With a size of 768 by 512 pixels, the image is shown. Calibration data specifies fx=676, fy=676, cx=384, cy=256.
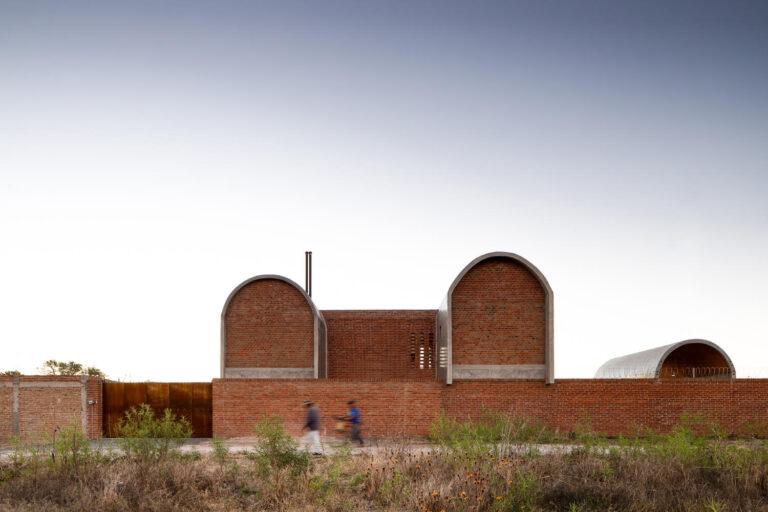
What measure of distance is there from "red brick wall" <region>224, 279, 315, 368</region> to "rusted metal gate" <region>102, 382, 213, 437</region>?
1.52 meters

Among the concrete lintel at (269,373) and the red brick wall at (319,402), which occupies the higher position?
the concrete lintel at (269,373)

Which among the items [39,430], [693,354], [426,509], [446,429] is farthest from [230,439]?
[693,354]

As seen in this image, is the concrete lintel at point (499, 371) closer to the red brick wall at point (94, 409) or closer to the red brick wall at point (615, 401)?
the red brick wall at point (615, 401)

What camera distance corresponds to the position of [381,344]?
28.4 meters

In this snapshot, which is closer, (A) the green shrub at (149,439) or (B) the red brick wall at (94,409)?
(A) the green shrub at (149,439)

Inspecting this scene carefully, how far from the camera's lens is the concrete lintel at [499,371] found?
21.5 metres

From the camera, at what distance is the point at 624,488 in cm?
1130

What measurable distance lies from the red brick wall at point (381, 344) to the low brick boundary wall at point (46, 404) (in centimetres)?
944

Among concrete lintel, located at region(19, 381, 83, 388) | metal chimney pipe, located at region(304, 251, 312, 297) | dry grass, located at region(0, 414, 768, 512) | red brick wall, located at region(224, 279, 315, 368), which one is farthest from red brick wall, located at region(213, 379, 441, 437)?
metal chimney pipe, located at region(304, 251, 312, 297)

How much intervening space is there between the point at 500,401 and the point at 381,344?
836cm

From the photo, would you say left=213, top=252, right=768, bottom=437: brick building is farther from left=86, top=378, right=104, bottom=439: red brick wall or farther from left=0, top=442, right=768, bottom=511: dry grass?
left=0, top=442, right=768, bottom=511: dry grass

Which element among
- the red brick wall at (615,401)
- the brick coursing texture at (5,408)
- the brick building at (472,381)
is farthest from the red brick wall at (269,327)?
the brick coursing texture at (5,408)

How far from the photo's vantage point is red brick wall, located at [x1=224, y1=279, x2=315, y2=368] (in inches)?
914

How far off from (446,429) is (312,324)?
396 inches
